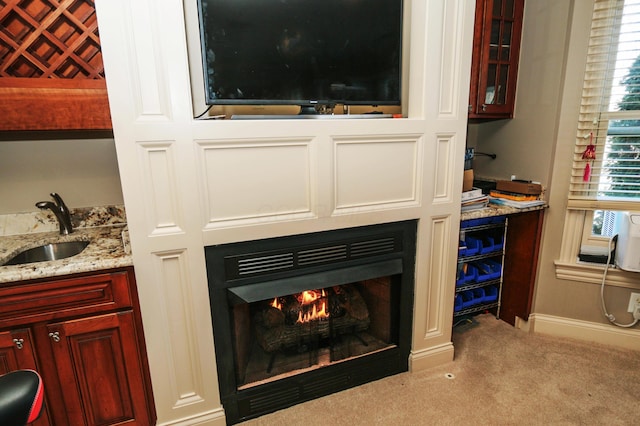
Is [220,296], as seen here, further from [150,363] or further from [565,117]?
[565,117]

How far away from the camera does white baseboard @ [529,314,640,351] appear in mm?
2150

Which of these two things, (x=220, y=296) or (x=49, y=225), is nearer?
(x=220, y=296)

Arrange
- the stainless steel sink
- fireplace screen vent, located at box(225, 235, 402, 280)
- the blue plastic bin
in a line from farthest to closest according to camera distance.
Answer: the blue plastic bin < the stainless steel sink < fireplace screen vent, located at box(225, 235, 402, 280)

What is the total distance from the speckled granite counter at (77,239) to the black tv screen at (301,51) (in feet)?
2.61

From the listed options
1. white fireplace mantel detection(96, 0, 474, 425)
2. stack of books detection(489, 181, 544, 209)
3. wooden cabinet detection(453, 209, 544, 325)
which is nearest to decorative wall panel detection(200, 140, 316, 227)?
white fireplace mantel detection(96, 0, 474, 425)

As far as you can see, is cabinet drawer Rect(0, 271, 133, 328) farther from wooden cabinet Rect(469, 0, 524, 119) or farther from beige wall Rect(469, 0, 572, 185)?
beige wall Rect(469, 0, 572, 185)

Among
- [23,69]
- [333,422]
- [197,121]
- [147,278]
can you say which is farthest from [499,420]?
[23,69]

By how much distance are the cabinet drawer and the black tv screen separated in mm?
865

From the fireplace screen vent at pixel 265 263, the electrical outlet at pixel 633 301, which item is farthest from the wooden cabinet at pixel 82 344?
the electrical outlet at pixel 633 301

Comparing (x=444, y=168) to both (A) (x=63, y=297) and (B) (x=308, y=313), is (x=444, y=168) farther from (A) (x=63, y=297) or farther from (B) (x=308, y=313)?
(A) (x=63, y=297)

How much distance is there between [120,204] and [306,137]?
119cm

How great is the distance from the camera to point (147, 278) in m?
1.36

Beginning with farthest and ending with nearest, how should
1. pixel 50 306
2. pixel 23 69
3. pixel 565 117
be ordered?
pixel 565 117 < pixel 23 69 < pixel 50 306

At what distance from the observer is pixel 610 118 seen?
1.98 metres
